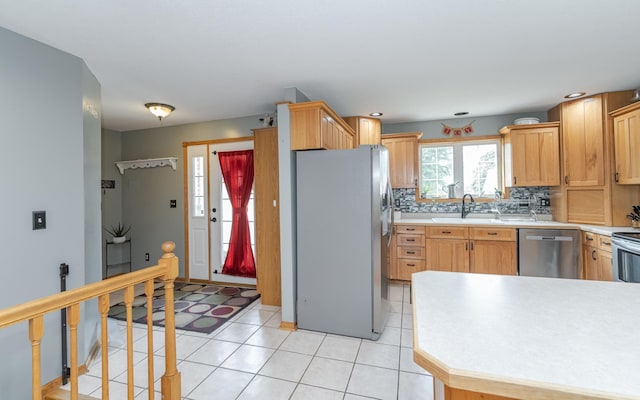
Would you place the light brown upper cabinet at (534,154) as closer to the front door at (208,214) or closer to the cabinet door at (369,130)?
the cabinet door at (369,130)

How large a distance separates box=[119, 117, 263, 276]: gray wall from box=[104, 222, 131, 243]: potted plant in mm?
111

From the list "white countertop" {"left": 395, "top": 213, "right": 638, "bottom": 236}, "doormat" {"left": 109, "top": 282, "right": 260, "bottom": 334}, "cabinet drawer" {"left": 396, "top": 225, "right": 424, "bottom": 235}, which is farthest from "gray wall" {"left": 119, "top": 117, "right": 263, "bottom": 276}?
"white countertop" {"left": 395, "top": 213, "right": 638, "bottom": 236}

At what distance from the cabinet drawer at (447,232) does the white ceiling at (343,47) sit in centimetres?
156

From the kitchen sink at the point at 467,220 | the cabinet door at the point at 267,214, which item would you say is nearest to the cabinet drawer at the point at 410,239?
the kitchen sink at the point at 467,220

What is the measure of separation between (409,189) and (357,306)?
7.81 ft

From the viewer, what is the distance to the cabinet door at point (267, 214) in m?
3.38

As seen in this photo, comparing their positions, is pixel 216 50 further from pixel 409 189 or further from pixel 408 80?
pixel 409 189

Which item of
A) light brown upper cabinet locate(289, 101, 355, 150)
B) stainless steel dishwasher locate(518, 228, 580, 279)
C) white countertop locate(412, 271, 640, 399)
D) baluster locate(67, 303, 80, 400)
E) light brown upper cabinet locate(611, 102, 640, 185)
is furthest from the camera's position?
stainless steel dishwasher locate(518, 228, 580, 279)

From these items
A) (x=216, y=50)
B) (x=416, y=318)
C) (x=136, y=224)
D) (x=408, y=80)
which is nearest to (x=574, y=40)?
(x=408, y=80)

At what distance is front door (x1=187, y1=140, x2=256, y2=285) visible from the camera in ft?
14.0

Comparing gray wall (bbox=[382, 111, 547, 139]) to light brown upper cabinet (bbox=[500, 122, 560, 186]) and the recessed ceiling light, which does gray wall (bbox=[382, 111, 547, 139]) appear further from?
the recessed ceiling light

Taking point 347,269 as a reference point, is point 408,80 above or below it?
above

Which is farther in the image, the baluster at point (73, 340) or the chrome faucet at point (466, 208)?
the chrome faucet at point (466, 208)

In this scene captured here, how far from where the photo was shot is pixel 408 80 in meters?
2.82
